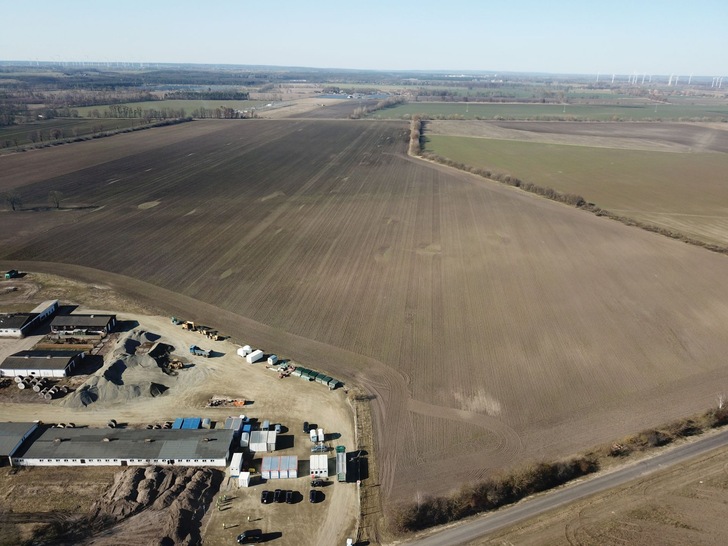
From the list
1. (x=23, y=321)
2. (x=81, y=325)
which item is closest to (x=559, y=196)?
(x=81, y=325)

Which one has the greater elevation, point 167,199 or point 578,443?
point 167,199

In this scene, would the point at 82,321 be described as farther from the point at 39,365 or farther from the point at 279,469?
the point at 279,469

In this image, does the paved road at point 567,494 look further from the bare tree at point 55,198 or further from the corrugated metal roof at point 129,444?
the bare tree at point 55,198

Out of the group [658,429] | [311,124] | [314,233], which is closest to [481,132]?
[311,124]

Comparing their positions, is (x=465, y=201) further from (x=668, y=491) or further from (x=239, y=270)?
(x=668, y=491)

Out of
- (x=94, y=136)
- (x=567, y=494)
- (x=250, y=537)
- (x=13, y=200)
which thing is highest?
(x=94, y=136)

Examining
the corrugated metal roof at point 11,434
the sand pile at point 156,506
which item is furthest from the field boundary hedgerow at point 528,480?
the corrugated metal roof at point 11,434
